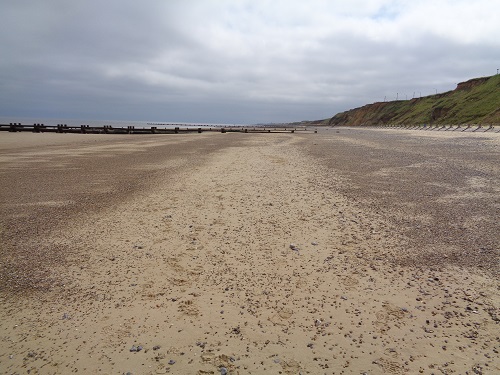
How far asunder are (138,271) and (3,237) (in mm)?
3574

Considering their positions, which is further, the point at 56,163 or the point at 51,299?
the point at 56,163

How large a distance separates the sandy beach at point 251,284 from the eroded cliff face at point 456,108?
80616mm

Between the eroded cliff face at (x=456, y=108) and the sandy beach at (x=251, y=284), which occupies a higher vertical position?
the eroded cliff face at (x=456, y=108)

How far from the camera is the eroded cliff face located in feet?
264

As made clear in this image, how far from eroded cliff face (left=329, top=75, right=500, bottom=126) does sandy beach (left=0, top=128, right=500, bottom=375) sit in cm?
8062

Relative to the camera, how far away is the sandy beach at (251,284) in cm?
339

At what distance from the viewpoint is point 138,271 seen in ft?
16.8

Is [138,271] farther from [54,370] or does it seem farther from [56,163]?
[56,163]

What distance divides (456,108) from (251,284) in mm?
112404

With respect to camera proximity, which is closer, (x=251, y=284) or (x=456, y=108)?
(x=251, y=284)

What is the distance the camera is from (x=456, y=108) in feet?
310

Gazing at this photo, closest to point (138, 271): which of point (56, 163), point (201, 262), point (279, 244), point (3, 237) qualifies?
point (201, 262)

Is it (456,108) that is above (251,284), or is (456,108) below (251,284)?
above

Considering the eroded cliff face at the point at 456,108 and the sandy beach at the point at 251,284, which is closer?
the sandy beach at the point at 251,284
